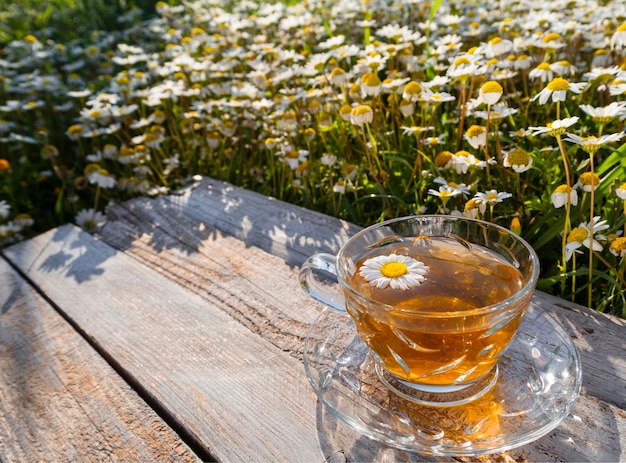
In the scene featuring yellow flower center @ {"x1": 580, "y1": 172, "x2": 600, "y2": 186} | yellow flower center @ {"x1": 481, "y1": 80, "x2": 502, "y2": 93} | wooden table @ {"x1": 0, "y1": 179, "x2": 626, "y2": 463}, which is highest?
yellow flower center @ {"x1": 481, "y1": 80, "x2": 502, "y2": 93}

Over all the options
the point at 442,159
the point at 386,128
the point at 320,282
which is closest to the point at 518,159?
the point at 442,159

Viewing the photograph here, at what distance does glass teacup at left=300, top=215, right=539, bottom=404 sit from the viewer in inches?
24.3

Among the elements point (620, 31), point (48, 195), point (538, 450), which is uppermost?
point (620, 31)

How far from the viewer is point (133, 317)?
967 millimetres

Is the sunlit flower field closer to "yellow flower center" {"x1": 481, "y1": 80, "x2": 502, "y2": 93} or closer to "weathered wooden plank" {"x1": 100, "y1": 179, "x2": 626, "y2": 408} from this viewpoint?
"yellow flower center" {"x1": 481, "y1": 80, "x2": 502, "y2": 93}

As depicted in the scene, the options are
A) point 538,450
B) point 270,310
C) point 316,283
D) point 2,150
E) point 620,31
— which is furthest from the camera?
point 2,150

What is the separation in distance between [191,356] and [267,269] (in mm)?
267

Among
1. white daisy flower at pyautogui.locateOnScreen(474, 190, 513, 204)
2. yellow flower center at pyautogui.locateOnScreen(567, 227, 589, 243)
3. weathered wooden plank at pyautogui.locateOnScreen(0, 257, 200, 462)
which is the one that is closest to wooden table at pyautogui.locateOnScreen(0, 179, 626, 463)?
weathered wooden plank at pyautogui.locateOnScreen(0, 257, 200, 462)

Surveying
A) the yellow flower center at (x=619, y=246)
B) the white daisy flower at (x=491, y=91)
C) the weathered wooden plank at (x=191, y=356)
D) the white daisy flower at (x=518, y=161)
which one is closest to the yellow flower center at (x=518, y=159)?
the white daisy flower at (x=518, y=161)

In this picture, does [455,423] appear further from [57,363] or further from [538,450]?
[57,363]

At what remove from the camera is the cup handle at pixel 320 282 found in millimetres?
771

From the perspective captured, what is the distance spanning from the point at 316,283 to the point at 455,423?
0.84ft

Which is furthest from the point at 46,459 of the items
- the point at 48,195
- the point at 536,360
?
the point at 48,195

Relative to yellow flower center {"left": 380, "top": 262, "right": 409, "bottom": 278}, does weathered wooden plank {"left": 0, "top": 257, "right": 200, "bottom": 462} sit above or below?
below
